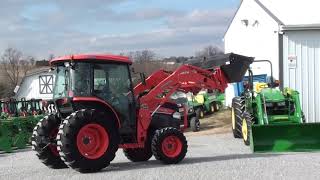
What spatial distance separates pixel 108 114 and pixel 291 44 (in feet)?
42.7

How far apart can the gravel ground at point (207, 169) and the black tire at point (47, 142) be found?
0.80 ft

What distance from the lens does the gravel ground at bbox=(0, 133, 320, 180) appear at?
1080 cm

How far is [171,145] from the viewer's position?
1302cm

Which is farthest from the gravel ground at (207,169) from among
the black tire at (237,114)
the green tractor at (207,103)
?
the green tractor at (207,103)

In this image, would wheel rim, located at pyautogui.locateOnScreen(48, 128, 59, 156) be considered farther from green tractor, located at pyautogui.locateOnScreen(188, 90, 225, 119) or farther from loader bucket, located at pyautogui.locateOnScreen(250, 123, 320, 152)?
green tractor, located at pyautogui.locateOnScreen(188, 90, 225, 119)

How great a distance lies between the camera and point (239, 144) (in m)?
17.7

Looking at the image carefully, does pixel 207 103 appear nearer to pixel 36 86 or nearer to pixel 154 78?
pixel 154 78

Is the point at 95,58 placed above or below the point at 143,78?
above

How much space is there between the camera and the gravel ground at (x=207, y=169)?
35.4 ft

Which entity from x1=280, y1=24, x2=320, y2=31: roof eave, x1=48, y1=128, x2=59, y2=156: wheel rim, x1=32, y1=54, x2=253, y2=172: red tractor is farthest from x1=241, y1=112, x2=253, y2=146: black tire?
x1=280, y1=24, x2=320, y2=31: roof eave

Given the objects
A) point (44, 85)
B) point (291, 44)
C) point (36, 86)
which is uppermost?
point (291, 44)

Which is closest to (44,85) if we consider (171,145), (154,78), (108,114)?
Result: (154,78)

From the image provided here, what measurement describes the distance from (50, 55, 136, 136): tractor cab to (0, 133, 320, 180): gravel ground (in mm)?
1226

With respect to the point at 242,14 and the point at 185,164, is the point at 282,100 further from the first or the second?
the point at 242,14
